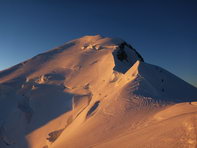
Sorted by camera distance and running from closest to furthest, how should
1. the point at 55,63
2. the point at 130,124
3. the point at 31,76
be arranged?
the point at 130,124, the point at 31,76, the point at 55,63

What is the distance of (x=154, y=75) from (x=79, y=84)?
26.5 ft

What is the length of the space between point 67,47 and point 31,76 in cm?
1038

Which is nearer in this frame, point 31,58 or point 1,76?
point 1,76

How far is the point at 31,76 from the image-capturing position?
22.8 metres

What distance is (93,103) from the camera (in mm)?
13094

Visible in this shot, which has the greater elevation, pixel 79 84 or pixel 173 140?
pixel 173 140

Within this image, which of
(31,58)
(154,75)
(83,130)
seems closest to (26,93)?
(31,58)

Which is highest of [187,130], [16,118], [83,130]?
[187,130]

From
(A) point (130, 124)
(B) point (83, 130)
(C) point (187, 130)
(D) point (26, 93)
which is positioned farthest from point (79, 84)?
(C) point (187, 130)

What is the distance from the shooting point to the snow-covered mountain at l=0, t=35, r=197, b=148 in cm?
670

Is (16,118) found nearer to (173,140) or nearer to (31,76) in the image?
(31,76)

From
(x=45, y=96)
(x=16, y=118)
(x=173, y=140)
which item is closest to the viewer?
(x=173, y=140)

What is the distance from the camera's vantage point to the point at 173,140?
5.00 meters

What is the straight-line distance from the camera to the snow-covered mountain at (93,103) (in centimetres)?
670
